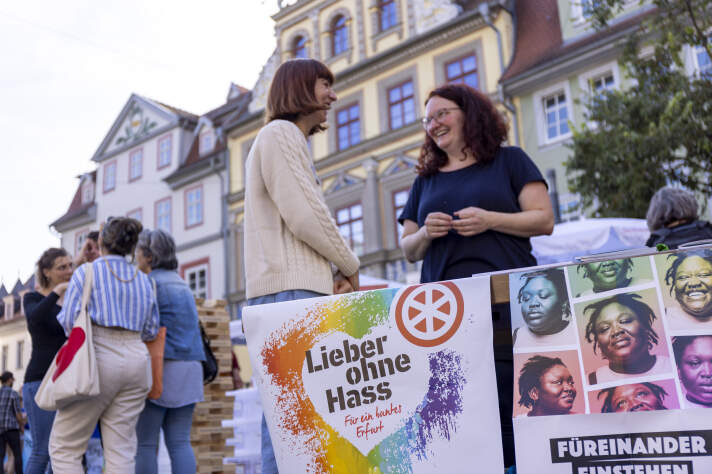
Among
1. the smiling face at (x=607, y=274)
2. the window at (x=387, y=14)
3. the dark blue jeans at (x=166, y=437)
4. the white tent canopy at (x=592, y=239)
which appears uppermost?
the window at (x=387, y=14)

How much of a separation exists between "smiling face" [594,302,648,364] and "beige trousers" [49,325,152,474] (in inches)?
108

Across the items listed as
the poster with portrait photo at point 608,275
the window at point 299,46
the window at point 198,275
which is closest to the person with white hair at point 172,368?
the poster with portrait photo at point 608,275

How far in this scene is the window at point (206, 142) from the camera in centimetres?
2662

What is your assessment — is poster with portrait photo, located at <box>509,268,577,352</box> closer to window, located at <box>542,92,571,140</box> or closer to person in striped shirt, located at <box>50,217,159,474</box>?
person in striped shirt, located at <box>50,217,159,474</box>

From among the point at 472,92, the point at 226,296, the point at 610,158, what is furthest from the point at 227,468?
the point at 226,296

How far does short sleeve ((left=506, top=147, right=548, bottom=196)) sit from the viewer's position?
2.80m

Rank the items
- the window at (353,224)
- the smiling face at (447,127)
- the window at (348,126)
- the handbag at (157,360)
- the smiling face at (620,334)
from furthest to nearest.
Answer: the window at (348,126) < the window at (353,224) < the handbag at (157,360) < the smiling face at (447,127) < the smiling face at (620,334)

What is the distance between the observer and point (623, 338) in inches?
71.6

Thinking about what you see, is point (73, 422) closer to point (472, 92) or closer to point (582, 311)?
point (472, 92)

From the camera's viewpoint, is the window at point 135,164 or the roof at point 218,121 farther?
the window at point 135,164

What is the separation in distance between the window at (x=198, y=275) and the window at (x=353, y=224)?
252 inches

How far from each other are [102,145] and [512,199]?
31.2 metres

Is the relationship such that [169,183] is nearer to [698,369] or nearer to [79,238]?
[79,238]

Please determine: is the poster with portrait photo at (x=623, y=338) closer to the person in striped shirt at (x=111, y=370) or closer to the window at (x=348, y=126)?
the person in striped shirt at (x=111, y=370)
